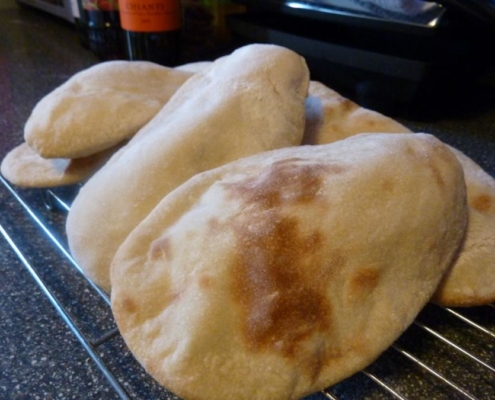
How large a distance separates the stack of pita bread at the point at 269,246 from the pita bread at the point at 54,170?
122mm

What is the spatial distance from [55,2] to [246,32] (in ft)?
4.04

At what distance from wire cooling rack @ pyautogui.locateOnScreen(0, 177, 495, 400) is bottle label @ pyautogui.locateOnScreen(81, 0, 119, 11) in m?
0.94

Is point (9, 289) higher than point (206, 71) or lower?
lower

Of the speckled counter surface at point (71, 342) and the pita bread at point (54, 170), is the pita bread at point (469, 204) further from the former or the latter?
the pita bread at point (54, 170)

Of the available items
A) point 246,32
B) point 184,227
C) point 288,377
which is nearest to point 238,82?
point 184,227

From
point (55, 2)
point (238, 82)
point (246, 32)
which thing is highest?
point (238, 82)

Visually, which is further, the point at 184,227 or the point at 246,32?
the point at 246,32

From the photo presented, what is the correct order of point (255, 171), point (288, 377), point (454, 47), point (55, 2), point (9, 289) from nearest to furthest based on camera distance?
point (288, 377)
point (255, 171)
point (9, 289)
point (454, 47)
point (55, 2)

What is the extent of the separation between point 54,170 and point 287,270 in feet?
1.50

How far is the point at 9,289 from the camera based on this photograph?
0.59 meters

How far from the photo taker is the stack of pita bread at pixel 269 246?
0.38 m

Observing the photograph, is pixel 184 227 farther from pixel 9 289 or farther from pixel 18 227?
pixel 18 227

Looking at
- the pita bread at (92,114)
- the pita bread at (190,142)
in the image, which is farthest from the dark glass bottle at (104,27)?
the pita bread at (190,142)

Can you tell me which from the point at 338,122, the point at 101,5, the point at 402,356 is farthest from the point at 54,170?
the point at 101,5
